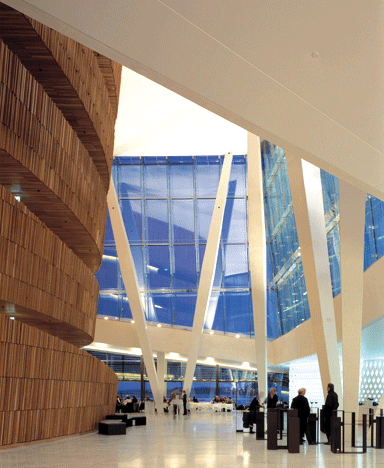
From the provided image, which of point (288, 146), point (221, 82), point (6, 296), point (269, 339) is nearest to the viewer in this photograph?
point (221, 82)

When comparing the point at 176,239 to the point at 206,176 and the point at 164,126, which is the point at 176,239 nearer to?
the point at 206,176

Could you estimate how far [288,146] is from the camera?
8312mm

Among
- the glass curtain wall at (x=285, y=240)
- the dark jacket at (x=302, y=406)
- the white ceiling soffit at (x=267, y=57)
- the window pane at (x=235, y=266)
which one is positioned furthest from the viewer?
the window pane at (x=235, y=266)

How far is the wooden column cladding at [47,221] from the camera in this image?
999cm

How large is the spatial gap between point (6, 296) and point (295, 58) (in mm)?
6263

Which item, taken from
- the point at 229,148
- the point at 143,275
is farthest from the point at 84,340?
the point at 143,275

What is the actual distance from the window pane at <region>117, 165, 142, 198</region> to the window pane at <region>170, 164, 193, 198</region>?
230cm

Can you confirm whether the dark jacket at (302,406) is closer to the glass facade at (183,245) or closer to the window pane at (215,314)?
the glass facade at (183,245)

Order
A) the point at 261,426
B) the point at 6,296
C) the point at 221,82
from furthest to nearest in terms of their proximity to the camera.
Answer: the point at 261,426 → the point at 6,296 → the point at 221,82

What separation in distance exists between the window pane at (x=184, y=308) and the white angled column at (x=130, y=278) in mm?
6230

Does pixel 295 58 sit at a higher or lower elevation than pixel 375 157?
higher

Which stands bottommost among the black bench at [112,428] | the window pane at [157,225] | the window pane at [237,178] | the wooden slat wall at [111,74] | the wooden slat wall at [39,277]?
the black bench at [112,428]

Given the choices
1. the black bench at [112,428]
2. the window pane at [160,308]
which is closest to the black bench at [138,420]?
the black bench at [112,428]

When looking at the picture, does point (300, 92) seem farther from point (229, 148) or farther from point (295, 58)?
point (229, 148)
